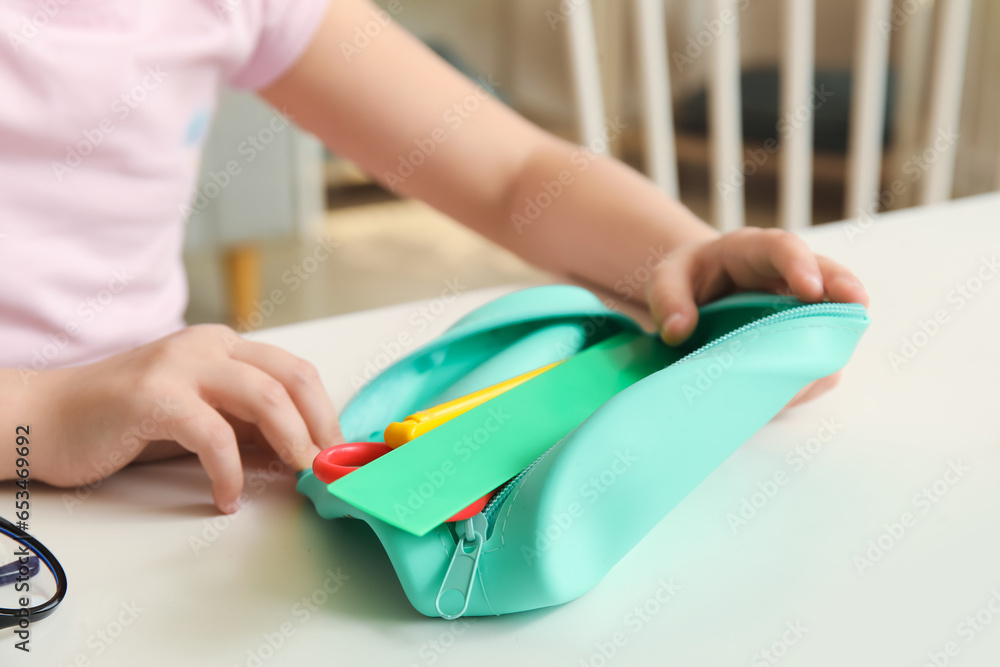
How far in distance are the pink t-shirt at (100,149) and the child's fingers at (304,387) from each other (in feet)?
0.59

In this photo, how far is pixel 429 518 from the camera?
245mm

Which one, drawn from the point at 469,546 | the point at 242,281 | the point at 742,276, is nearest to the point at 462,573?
the point at 469,546

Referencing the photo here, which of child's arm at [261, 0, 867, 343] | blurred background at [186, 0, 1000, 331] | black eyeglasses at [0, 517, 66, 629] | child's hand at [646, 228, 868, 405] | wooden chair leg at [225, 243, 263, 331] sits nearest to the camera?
black eyeglasses at [0, 517, 66, 629]

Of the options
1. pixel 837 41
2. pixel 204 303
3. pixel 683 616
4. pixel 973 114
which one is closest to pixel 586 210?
pixel 683 616

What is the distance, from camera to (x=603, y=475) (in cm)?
26

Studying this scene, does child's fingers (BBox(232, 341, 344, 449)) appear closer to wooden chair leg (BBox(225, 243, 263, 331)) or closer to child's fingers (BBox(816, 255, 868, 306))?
child's fingers (BBox(816, 255, 868, 306))

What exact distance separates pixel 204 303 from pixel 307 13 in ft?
4.84

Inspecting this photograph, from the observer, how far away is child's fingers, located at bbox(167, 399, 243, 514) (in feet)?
1.00

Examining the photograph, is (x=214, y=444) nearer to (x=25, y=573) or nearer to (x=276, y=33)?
(x=25, y=573)

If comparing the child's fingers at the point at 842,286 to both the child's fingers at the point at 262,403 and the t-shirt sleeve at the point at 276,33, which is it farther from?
the t-shirt sleeve at the point at 276,33

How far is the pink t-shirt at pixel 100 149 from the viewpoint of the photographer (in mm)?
444

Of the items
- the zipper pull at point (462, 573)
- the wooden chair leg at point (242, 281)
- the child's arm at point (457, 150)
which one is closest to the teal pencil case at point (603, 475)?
the zipper pull at point (462, 573)

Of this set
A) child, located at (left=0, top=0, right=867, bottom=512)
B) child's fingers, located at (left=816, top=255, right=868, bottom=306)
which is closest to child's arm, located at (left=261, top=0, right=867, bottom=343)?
child, located at (left=0, top=0, right=867, bottom=512)

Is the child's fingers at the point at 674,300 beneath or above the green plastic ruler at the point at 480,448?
beneath
